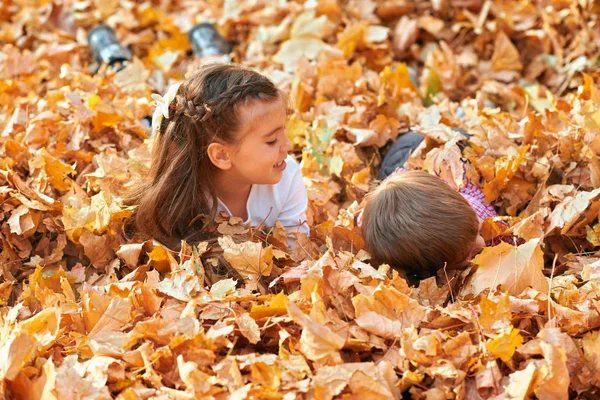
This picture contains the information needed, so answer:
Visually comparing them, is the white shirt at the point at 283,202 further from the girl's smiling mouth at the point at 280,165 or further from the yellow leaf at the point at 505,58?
the yellow leaf at the point at 505,58

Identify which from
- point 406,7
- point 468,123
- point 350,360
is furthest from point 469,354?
point 406,7

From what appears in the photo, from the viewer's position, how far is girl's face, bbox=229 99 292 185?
2010 mm

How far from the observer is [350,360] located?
5.01ft

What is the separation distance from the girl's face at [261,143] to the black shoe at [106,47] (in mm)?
1547

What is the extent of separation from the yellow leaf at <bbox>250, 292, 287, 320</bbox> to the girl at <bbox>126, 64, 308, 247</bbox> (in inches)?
19.9

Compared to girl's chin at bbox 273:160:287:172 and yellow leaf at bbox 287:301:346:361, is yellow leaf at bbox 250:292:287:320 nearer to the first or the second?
yellow leaf at bbox 287:301:346:361

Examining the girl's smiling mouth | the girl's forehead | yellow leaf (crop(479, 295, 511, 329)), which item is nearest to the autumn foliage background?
yellow leaf (crop(479, 295, 511, 329))

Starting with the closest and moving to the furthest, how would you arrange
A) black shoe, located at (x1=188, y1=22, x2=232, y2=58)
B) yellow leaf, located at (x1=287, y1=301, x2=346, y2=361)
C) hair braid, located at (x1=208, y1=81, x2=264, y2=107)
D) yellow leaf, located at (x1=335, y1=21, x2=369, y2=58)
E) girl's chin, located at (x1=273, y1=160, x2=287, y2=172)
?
1. yellow leaf, located at (x1=287, y1=301, x2=346, y2=361)
2. hair braid, located at (x1=208, y1=81, x2=264, y2=107)
3. girl's chin, located at (x1=273, y1=160, x2=287, y2=172)
4. yellow leaf, located at (x1=335, y1=21, x2=369, y2=58)
5. black shoe, located at (x1=188, y1=22, x2=232, y2=58)

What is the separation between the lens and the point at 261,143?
2.04 m

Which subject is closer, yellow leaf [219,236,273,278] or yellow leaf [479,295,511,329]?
yellow leaf [479,295,511,329]

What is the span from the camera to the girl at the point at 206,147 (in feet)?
6.52

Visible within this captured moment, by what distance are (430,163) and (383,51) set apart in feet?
4.28

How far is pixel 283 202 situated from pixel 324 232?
189 mm

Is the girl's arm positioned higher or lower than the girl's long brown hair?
lower
